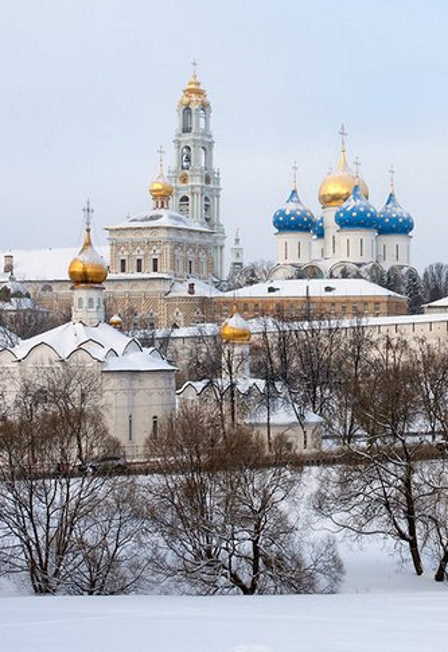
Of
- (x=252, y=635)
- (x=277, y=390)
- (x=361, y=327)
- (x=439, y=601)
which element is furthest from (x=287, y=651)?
(x=361, y=327)

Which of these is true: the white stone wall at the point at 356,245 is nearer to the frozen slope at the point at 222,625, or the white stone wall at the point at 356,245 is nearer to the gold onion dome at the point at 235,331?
the gold onion dome at the point at 235,331

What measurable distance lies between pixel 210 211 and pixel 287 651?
5810cm

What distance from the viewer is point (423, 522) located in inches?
699

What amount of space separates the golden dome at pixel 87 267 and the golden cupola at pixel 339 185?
32.1m

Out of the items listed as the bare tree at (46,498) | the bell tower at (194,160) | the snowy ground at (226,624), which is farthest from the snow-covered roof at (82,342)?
the bell tower at (194,160)

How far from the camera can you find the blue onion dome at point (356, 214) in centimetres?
5797

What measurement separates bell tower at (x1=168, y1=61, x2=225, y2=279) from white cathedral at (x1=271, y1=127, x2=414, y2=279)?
565 centimetres

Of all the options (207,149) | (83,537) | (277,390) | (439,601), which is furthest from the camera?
(207,149)

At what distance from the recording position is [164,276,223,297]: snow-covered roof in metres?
56.6

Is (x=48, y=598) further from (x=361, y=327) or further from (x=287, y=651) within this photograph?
(x=361, y=327)

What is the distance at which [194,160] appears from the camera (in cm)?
6700

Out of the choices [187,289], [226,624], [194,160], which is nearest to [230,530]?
[226,624]

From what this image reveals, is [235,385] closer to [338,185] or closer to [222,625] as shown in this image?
[222,625]

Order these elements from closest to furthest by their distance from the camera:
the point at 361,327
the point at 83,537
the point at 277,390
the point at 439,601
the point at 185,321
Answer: the point at 439,601 < the point at 83,537 < the point at 277,390 < the point at 361,327 < the point at 185,321
